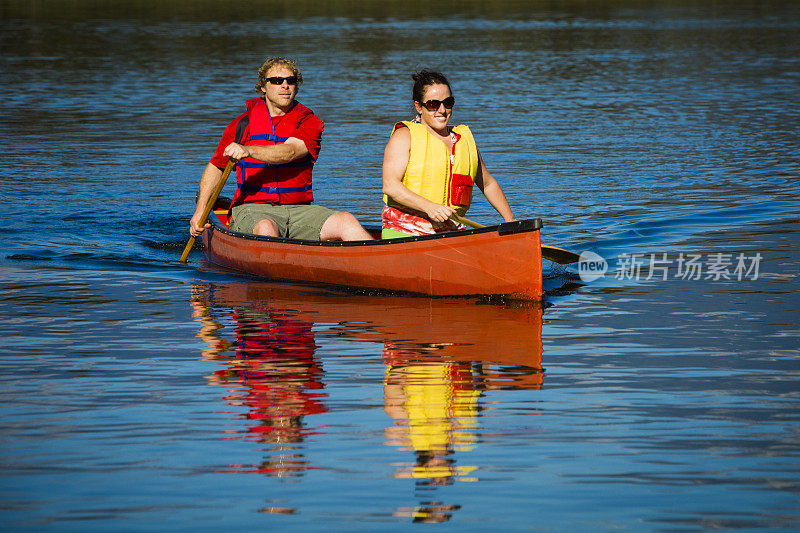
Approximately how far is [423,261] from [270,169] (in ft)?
4.51

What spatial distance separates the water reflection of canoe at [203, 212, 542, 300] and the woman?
0.72 ft

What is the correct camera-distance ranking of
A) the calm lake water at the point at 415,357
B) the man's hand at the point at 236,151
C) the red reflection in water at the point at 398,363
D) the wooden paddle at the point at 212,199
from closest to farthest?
the calm lake water at the point at 415,357, the red reflection in water at the point at 398,363, the man's hand at the point at 236,151, the wooden paddle at the point at 212,199

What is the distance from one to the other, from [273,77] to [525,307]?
2.17 m

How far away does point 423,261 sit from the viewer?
7266 mm

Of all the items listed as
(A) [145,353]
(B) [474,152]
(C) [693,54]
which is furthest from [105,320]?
(C) [693,54]

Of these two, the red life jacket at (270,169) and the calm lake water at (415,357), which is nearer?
the calm lake water at (415,357)

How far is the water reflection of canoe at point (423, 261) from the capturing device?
22.9 ft

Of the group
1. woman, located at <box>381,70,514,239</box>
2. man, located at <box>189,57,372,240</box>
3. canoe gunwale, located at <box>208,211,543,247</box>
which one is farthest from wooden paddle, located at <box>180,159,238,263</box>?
woman, located at <box>381,70,514,239</box>

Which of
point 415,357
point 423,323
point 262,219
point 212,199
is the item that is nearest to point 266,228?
point 262,219

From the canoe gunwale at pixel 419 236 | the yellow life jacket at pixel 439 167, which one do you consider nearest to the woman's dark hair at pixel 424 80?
the yellow life jacket at pixel 439 167

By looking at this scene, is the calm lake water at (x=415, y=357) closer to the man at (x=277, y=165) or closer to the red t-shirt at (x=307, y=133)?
the man at (x=277, y=165)

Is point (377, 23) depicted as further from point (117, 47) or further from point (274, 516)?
point (274, 516)

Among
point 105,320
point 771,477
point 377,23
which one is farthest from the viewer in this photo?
point 377,23

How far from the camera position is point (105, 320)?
6867 millimetres
